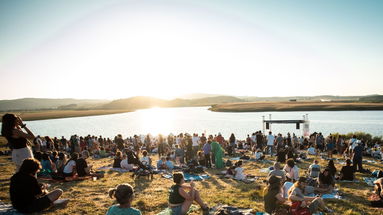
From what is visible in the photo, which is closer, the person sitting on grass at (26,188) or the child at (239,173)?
the person sitting on grass at (26,188)

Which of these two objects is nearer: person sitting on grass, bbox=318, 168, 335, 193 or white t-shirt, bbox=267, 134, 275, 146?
person sitting on grass, bbox=318, 168, 335, 193

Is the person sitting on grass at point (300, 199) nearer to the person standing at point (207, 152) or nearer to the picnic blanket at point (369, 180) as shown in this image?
the picnic blanket at point (369, 180)

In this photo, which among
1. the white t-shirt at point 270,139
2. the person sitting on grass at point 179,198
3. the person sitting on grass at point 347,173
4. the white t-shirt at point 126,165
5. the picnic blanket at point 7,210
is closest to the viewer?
the picnic blanket at point 7,210

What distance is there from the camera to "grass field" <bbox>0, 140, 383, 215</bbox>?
7.65 m

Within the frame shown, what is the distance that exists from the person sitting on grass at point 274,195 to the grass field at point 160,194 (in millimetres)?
1171

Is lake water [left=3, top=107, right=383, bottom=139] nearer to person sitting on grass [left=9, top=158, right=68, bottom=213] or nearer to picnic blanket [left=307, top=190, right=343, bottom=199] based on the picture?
picnic blanket [left=307, top=190, right=343, bottom=199]

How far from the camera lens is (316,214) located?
23.0 feet

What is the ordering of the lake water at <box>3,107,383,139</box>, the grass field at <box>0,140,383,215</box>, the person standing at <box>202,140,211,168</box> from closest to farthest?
the grass field at <box>0,140,383,215</box> → the person standing at <box>202,140,211,168</box> → the lake water at <box>3,107,383,139</box>

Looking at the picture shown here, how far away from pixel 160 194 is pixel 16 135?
4931 mm

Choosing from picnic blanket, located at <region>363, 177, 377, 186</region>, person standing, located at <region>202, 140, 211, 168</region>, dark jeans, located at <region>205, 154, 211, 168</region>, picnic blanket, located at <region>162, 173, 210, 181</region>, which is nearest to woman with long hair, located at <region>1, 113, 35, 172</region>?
picnic blanket, located at <region>162, 173, 210, 181</region>

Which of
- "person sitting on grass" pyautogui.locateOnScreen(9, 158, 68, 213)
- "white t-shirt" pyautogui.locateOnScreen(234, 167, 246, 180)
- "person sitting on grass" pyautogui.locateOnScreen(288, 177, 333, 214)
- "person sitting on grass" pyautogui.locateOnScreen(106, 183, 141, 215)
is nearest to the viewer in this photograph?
"person sitting on grass" pyautogui.locateOnScreen(106, 183, 141, 215)

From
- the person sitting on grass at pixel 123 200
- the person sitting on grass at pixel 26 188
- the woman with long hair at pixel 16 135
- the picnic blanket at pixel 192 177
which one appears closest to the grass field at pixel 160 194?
the picnic blanket at pixel 192 177

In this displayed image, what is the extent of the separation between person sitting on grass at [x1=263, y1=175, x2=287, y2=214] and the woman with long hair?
623 centimetres

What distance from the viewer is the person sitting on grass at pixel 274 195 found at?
20.3ft
